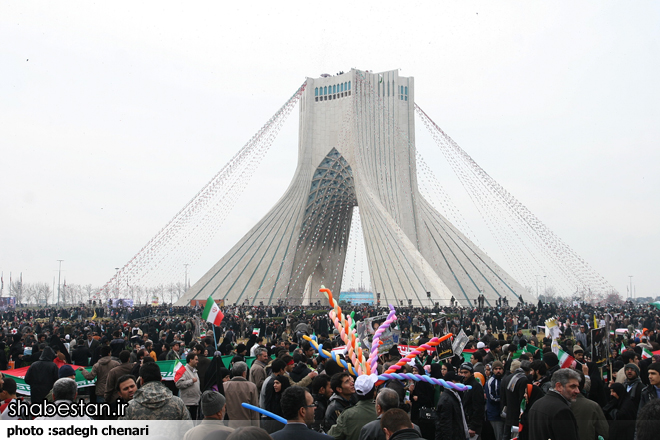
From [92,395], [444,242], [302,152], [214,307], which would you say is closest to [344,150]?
[302,152]

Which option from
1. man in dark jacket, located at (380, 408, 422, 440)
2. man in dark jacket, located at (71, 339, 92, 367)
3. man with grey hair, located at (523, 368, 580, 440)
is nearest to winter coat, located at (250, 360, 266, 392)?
man with grey hair, located at (523, 368, 580, 440)

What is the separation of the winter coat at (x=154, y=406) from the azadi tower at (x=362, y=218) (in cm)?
2590

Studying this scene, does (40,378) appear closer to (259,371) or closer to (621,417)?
(259,371)

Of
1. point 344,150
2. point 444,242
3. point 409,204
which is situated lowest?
point 444,242

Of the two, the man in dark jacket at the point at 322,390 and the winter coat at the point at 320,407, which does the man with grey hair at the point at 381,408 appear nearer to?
the winter coat at the point at 320,407

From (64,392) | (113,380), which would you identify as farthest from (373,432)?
(113,380)

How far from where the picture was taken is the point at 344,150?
1545 inches

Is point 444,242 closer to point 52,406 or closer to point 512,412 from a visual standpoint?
point 512,412

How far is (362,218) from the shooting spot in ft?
114

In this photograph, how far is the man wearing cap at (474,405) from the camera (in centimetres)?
607

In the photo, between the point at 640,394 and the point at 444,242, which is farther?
the point at 444,242

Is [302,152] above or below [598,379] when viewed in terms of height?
above

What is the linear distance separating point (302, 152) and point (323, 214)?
197 inches

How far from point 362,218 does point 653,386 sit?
96.4ft
